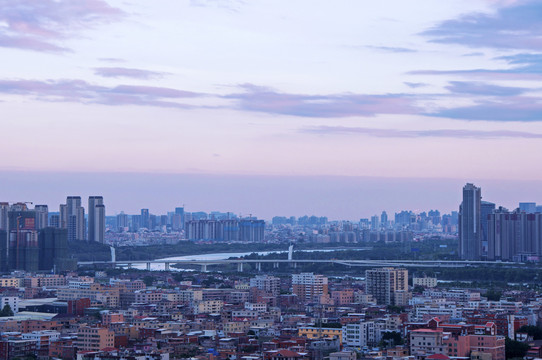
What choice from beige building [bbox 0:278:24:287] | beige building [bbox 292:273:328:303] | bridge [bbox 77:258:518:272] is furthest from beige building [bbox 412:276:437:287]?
beige building [bbox 0:278:24:287]

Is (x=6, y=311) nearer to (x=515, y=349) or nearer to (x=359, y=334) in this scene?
(x=359, y=334)

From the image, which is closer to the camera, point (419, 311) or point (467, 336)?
point (467, 336)

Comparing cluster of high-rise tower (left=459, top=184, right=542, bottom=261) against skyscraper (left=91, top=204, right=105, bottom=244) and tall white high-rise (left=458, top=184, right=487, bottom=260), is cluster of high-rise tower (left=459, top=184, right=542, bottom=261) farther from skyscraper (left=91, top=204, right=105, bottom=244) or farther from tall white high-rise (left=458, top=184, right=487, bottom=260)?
skyscraper (left=91, top=204, right=105, bottom=244)

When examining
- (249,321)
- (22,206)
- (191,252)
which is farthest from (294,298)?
(191,252)

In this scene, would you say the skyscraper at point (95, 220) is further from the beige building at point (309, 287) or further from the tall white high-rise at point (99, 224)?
the beige building at point (309, 287)

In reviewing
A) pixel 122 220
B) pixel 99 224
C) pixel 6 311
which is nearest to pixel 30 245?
pixel 6 311

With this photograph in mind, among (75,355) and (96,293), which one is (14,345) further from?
(96,293)
